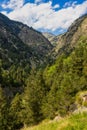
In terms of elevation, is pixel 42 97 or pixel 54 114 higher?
pixel 42 97

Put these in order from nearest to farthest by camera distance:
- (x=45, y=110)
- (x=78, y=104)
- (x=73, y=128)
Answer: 1. (x=73, y=128)
2. (x=78, y=104)
3. (x=45, y=110)

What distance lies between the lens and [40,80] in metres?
101

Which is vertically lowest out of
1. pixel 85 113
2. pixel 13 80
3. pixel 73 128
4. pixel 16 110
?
pixel 73 128

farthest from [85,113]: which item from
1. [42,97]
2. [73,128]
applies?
[42,97]

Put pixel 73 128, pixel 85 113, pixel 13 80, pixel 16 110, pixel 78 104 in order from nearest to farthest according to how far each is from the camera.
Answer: pixel 73 128 < pixel 85 113 < pixel 78 104 < pixel 16 110 < pixel 13 80

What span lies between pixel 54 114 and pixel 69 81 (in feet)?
37.3

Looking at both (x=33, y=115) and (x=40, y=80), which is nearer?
(x=33, y=115)

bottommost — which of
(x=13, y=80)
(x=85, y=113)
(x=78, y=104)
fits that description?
(x=85, y=113)

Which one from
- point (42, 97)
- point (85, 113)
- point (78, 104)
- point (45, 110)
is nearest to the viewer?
point (85, 113)

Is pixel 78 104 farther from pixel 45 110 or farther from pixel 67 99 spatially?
pixel 45 110

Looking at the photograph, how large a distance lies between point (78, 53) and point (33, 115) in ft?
83.8

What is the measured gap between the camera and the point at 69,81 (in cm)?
9331

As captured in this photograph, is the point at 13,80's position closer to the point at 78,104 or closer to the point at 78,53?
the point at 78,53

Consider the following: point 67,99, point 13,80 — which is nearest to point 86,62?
point 67,99
